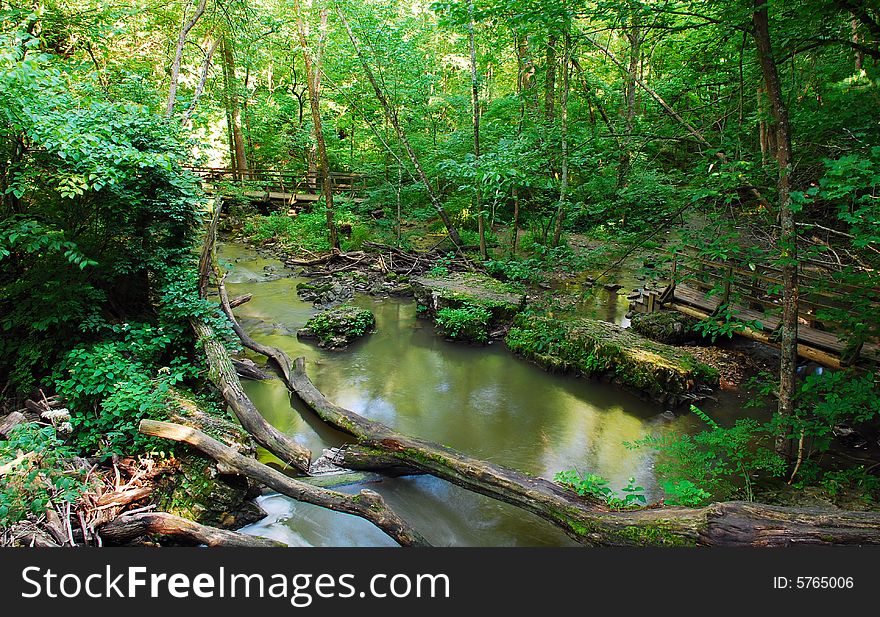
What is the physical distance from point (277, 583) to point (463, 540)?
8.56 ft

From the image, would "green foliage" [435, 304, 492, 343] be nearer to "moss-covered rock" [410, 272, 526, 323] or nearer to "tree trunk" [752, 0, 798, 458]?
"moss-covered rock" [410, 272, 526, 323]

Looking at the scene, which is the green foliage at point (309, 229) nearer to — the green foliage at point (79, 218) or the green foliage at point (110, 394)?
the green foliage at point (79, 218)

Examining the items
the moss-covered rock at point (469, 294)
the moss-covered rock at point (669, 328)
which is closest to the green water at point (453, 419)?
the moss-covered rock at point (469, 294)


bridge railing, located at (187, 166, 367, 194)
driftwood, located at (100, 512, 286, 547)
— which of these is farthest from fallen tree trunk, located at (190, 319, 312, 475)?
bridge railing, located at (187, 166, 367, 194)

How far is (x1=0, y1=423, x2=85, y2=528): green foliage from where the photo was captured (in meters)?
3.36

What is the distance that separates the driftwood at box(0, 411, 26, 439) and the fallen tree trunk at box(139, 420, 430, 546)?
121cm

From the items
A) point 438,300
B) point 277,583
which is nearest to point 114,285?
point 277,583

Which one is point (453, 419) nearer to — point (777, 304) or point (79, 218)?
point (777, 304)

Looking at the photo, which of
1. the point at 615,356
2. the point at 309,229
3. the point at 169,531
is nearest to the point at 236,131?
the point at 309,229

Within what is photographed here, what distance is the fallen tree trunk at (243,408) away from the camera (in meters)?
5.46

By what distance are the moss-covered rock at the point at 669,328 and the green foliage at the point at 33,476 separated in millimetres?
9468

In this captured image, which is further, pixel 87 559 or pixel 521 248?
pixel 521 248

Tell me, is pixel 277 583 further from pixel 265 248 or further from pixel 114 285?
pixel 265 248

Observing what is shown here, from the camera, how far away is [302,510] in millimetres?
5180
